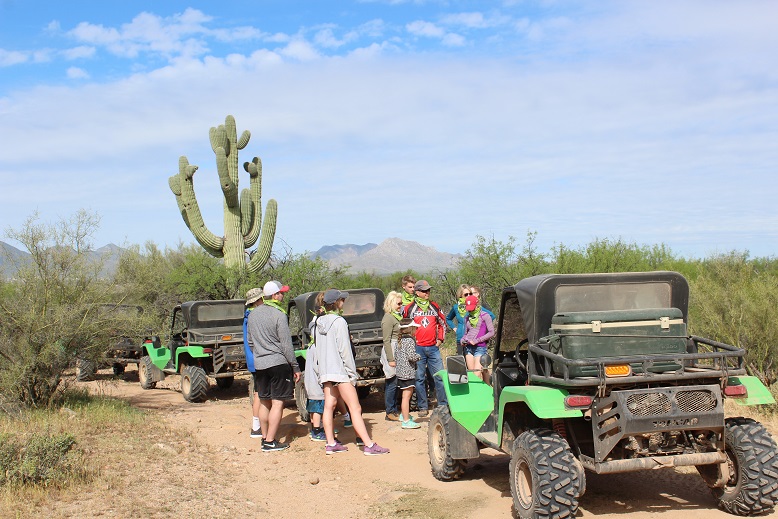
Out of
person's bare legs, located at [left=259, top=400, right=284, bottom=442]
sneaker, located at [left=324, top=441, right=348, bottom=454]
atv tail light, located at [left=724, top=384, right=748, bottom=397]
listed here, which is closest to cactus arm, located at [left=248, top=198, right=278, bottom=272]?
person's bare legs, located at [left=259, top=400, right=284, bottom=442]

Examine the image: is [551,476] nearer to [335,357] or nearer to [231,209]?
[335,357]

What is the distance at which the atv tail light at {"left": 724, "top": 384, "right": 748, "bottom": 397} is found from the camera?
521 centimetres

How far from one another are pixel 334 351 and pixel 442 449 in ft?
6.16

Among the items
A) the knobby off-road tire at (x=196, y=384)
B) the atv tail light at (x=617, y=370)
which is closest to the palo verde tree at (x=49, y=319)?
the knobby off-road tire at (x=196, y=384)

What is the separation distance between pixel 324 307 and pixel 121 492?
2969mm

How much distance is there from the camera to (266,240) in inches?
960

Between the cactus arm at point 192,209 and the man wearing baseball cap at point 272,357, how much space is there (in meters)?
15.8

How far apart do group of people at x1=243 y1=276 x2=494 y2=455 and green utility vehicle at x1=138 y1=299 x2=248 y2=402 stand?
3.43 m

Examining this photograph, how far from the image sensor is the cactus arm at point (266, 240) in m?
23.9

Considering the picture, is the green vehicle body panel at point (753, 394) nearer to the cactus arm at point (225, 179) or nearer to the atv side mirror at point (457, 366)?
the atv side mirror at point (457, 366)

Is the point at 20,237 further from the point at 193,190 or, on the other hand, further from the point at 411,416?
the point at 193,190

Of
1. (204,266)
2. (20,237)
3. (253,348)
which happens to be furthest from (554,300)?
(204,266)

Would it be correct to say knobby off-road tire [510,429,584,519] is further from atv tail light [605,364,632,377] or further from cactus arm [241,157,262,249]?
cactus arm [241,157,262,249]

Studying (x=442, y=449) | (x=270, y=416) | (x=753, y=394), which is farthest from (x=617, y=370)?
(x=270, y=416)
